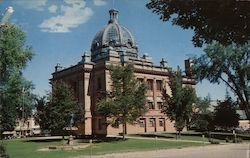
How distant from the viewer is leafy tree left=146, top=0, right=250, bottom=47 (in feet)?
24.0

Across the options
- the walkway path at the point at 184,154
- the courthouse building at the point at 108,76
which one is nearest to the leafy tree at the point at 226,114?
the courthouse building at the point at 108,76

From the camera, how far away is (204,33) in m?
8.16

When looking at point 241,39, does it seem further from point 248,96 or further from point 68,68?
point 68,68

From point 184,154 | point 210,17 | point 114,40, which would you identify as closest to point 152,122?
point 114,40

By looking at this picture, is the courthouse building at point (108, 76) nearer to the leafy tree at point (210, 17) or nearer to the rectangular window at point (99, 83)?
the rectangular window at point (99, 83)

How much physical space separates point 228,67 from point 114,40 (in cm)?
1962

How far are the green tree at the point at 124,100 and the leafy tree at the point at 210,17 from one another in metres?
22.3

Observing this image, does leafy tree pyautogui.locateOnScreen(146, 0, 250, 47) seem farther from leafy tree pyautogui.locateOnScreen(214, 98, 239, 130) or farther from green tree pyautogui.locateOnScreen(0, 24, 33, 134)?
leafy tree pyautogui.locateOnScreen(214, 98, 239, 130)

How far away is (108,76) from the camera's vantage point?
43.0 m

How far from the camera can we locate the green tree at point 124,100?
1200 inches

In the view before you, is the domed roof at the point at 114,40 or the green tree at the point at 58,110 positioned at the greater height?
the domed roof at the point at 114,40

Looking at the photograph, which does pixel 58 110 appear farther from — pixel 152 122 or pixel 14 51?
pixel 152 122

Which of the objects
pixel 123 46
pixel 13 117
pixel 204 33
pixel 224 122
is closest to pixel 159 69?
pixel 123 46

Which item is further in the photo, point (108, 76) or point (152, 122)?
point (152, 122)
